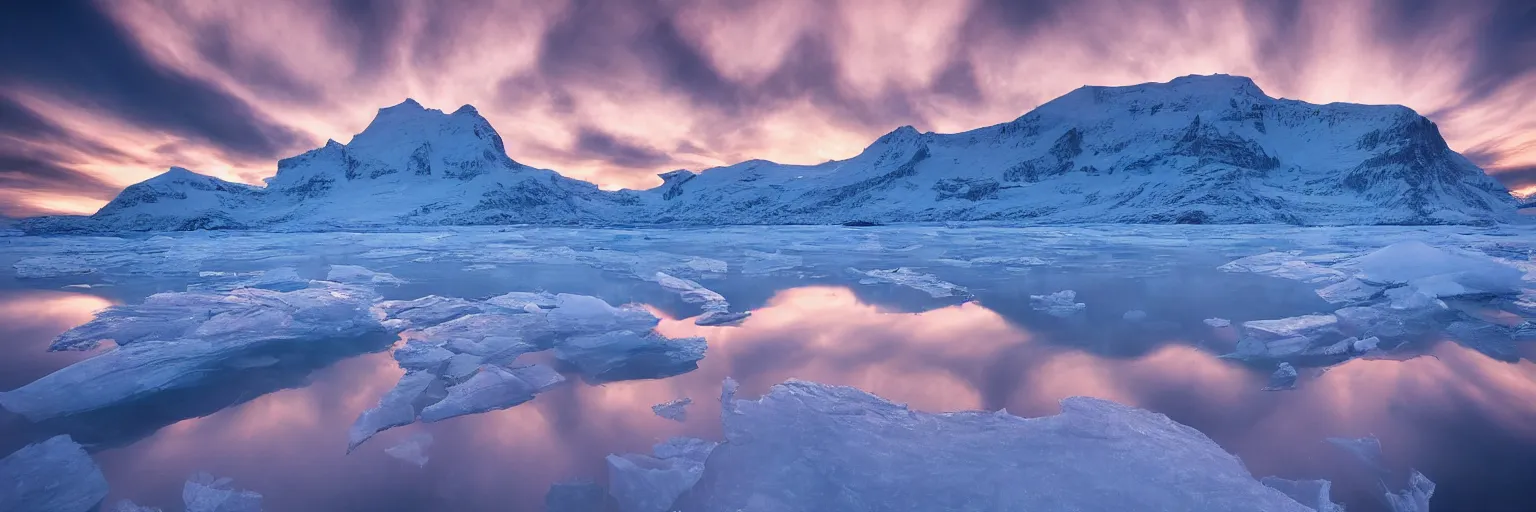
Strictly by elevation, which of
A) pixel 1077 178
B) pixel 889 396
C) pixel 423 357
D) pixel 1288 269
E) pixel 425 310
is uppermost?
pixel 1077 178

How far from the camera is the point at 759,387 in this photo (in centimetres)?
421

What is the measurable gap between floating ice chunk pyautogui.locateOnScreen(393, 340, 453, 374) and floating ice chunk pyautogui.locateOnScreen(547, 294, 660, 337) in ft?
3.89

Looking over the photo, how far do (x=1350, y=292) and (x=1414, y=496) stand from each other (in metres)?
7.90

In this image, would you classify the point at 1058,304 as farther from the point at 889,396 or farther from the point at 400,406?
the point at 400,406

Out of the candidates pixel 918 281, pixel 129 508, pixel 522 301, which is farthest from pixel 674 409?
pixel 918 281

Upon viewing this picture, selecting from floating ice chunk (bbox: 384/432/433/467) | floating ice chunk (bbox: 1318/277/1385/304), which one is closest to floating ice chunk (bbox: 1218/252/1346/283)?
floating ice chunk (bbox: 1318/277/1385/304)

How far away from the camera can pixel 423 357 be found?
4707mm

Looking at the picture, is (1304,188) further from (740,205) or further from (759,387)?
(759,387)

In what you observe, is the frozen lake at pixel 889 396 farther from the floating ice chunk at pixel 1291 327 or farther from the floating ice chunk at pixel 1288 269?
the floating ice chunk at pixel 1288 269

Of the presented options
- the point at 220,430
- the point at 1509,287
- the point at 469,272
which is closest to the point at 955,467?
the point at 220,430

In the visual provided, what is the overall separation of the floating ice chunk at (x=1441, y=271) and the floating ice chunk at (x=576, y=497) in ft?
35.0

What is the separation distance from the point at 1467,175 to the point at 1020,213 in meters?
163

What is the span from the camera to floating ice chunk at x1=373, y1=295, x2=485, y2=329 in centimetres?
635

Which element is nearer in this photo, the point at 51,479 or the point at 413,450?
Answer: the point at 51,479
